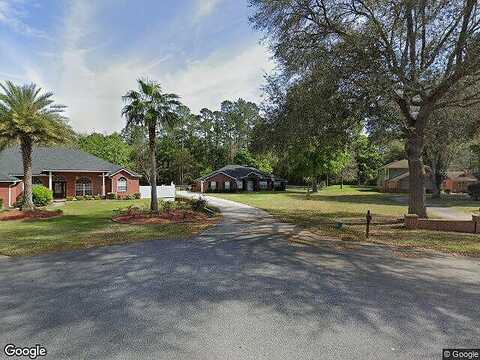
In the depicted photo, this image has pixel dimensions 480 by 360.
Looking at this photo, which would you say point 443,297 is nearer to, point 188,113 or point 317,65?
point 317,65

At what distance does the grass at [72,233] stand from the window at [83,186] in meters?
17.9

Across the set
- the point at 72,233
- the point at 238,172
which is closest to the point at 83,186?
the point at 72,233

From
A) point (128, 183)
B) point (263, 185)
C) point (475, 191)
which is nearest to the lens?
point (128, 183)

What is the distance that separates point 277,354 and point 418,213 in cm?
1705

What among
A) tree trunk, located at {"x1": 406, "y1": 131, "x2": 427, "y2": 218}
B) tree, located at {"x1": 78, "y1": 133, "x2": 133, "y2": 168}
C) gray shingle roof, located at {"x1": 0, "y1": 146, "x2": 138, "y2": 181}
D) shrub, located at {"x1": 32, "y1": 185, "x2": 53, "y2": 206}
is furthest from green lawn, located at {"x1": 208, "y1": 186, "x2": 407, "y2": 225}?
tree, located at {"x1": 78, "y1": 133, "x2": 133, "y2": 168}

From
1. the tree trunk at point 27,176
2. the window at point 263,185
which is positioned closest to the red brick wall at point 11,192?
the tree trunk at point 27,176

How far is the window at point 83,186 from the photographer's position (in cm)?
3753

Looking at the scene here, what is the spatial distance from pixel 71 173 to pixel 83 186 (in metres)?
1.92

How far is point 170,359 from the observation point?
477 centimetres

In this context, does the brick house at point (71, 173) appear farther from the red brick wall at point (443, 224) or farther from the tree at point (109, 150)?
the red brick wall at point (443, 224)

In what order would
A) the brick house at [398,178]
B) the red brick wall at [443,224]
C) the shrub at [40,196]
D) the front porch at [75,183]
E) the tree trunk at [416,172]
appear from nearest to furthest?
the red brick wall at [443,224]
the tree trunk at [416,172]
the shrub at [40,196]
the front porch at [75,183]
the brick house at [398,178]

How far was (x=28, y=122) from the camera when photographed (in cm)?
2194

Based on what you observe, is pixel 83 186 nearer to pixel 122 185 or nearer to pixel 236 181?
pixel 122 185

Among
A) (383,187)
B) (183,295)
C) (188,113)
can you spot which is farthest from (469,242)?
(188,113)
